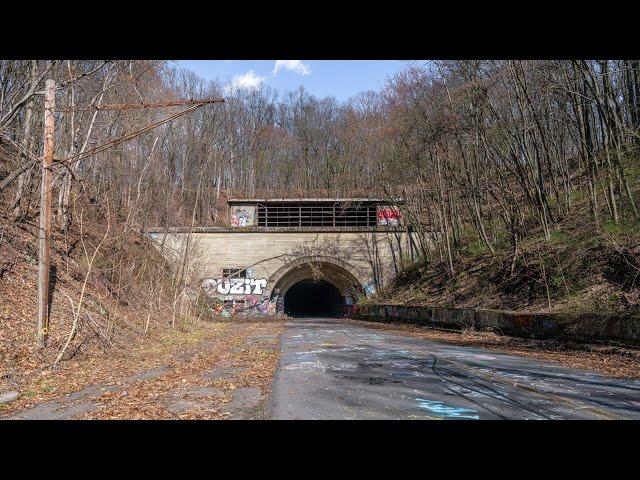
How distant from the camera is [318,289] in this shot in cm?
5734

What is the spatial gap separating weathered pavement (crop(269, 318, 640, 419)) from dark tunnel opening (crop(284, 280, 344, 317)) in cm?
4169

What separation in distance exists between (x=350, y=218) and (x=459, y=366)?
114 ft

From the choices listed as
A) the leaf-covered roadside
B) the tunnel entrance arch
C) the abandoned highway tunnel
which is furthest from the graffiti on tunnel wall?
the leaf-covered roadside

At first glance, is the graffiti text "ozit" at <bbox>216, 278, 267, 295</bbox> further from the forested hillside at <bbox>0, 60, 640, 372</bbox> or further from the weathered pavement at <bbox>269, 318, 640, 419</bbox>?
the weathered pavement at <bbox>269, 318, 640, 419</bbox>

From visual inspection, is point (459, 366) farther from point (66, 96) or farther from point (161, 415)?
point (66, 96)

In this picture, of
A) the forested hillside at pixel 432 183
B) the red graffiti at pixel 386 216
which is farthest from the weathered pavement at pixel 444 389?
the red graffiti at pixel 386 216

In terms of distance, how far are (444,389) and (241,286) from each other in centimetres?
3236

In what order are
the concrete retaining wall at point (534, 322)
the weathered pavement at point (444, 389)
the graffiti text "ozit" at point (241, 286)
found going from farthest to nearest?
1. the graffiti text "ozit" at point (241, 286)
2. the concrete retaining wall at point (534, 322)
3. the weathered pavement at point (444, 389)

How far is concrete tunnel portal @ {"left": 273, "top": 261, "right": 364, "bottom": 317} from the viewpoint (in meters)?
40.2

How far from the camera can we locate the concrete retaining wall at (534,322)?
10.6 metres

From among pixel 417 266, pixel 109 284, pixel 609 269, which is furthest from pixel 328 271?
pixel 609 269

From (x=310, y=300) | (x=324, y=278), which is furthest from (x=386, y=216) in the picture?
(x=310, y=300)

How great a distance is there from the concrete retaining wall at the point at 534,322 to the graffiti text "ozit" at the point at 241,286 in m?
15.4

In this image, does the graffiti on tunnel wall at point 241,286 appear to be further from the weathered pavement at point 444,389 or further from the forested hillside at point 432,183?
the weathered pavement at point 444,389
